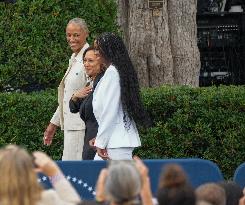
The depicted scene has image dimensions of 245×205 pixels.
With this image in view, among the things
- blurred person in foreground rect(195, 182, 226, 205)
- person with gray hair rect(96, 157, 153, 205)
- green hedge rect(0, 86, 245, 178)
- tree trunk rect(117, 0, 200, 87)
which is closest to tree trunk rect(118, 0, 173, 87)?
tree trunk rect(117, 0, 200, 87)

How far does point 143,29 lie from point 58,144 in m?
2.16

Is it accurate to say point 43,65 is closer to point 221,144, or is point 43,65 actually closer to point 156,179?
point 221,144

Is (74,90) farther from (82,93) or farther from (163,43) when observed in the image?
(163,43)

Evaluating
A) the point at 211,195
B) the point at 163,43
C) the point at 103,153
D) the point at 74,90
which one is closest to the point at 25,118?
the point at 74,90

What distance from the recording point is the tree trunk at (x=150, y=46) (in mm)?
12578

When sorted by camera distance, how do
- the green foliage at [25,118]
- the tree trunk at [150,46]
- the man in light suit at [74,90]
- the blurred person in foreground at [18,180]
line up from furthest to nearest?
1. the tree trunk at [150,46]
2. the green foliage at [25,118]
3. the man in light suit at [74,90]
4. the blurred person in foreground at [18,180]

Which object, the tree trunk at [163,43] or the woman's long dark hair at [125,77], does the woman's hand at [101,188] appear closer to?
the woman's long dark hair at [125,77]

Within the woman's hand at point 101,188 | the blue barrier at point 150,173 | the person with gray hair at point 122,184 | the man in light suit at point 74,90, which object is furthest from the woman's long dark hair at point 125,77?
the person with gray hair at point 122,184

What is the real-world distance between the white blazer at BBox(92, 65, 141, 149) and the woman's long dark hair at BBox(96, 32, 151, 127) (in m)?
0.05

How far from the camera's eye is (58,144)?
11.3 meters

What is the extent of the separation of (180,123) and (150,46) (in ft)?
6.09

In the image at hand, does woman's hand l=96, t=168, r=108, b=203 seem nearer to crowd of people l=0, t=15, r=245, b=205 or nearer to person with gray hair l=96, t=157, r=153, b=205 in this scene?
crowd of people l=0, t=15, r=245, b=205

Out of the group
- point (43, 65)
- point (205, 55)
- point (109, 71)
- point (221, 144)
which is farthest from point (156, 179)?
point (205, 55)

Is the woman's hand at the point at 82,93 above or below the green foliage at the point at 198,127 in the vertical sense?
above
